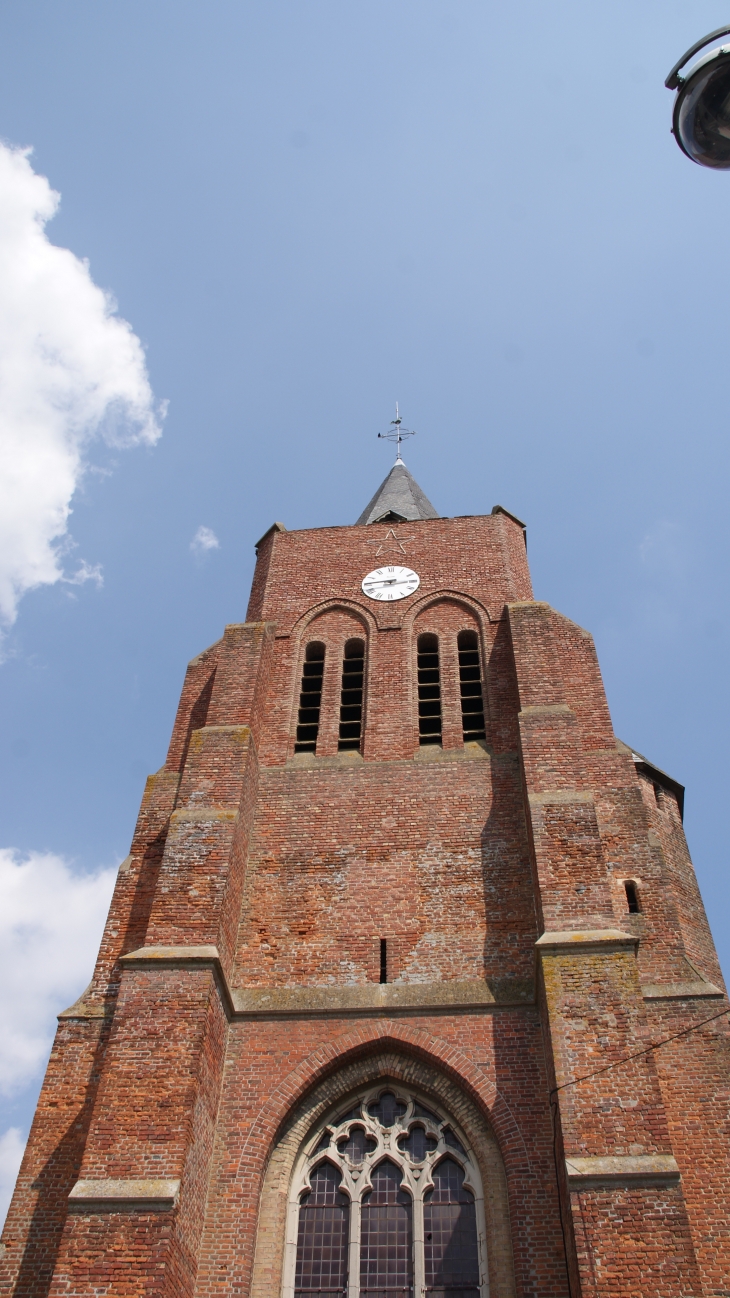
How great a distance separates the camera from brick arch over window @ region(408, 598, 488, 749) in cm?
1541

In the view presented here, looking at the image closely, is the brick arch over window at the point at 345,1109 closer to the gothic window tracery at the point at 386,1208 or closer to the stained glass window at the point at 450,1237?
the gothic window tracery at the point at 386,1208

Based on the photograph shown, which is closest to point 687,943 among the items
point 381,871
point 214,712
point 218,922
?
point 381,871

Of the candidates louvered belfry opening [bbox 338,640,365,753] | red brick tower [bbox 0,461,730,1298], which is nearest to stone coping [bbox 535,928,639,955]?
red brick tower [bbox 0,461,730,1298]

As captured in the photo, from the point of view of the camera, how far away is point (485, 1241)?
33.3ft

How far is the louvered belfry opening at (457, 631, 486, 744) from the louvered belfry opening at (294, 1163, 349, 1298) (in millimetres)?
6382

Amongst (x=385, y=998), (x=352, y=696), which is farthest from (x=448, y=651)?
(x=385, y=998)

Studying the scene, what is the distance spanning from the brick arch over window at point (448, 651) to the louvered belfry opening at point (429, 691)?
0.02 m

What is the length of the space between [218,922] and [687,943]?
614 centimetres

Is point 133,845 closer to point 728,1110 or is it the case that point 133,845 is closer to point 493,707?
point 493,707

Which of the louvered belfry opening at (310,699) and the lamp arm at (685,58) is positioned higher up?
the louvered belfry opening at (310,699)

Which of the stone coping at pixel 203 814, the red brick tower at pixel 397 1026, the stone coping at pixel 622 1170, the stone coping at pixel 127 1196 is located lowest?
the stone coping at pixel 127 1196

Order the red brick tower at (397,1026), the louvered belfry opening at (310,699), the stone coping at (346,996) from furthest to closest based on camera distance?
1. the louvered belfry opening at (310,699)
2. the stone coping at (346,996)
3. the red brick tower at (397,1026)

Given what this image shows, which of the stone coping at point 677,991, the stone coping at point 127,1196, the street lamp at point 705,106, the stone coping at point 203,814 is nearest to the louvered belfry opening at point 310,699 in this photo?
the stone coping at point 203,814

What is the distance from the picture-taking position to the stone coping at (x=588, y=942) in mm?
10703
